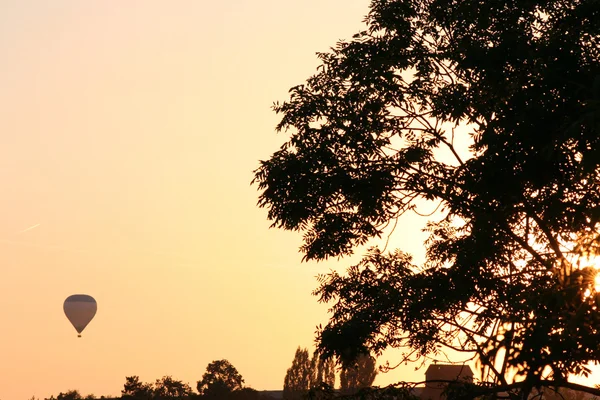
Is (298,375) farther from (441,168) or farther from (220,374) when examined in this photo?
(441,168)

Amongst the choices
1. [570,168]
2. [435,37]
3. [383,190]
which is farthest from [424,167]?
[570,168]

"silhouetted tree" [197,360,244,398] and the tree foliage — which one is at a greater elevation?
"silhouetted tree" [197,360,244,398]

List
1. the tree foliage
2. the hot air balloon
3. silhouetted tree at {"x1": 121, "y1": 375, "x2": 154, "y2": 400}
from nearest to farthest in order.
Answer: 1. the tree foliage
2. the hot air balloon
3. silhouetted tree at {"x1": 121, "y1": 375, "x2": 154, "y2": 400}

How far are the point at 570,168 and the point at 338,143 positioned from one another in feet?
21.8

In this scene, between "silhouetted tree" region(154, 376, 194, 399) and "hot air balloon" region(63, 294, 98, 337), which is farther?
"silhouetted tree" region(154, 376, 194, 399)

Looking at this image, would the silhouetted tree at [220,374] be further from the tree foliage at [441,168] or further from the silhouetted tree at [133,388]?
the tree foliage at [441,168]

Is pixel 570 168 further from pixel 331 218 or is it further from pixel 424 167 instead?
pixel 331 218

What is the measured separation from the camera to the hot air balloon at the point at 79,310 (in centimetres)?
10425

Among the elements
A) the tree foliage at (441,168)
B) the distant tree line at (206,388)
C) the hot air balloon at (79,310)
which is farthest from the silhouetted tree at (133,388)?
the tree foliage at (441,168)

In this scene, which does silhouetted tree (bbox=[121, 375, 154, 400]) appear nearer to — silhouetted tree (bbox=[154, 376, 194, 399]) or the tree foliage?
silhouetted tree (bbox=[154, 376, 194, 399])

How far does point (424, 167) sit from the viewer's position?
1078 inches

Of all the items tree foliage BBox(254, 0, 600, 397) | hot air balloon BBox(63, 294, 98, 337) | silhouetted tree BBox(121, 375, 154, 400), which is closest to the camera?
tree foliage BBox(254, 0, 600, 397)

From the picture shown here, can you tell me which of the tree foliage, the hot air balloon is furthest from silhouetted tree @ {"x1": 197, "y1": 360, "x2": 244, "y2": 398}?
the tree foliage

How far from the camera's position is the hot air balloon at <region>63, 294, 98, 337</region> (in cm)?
10425
